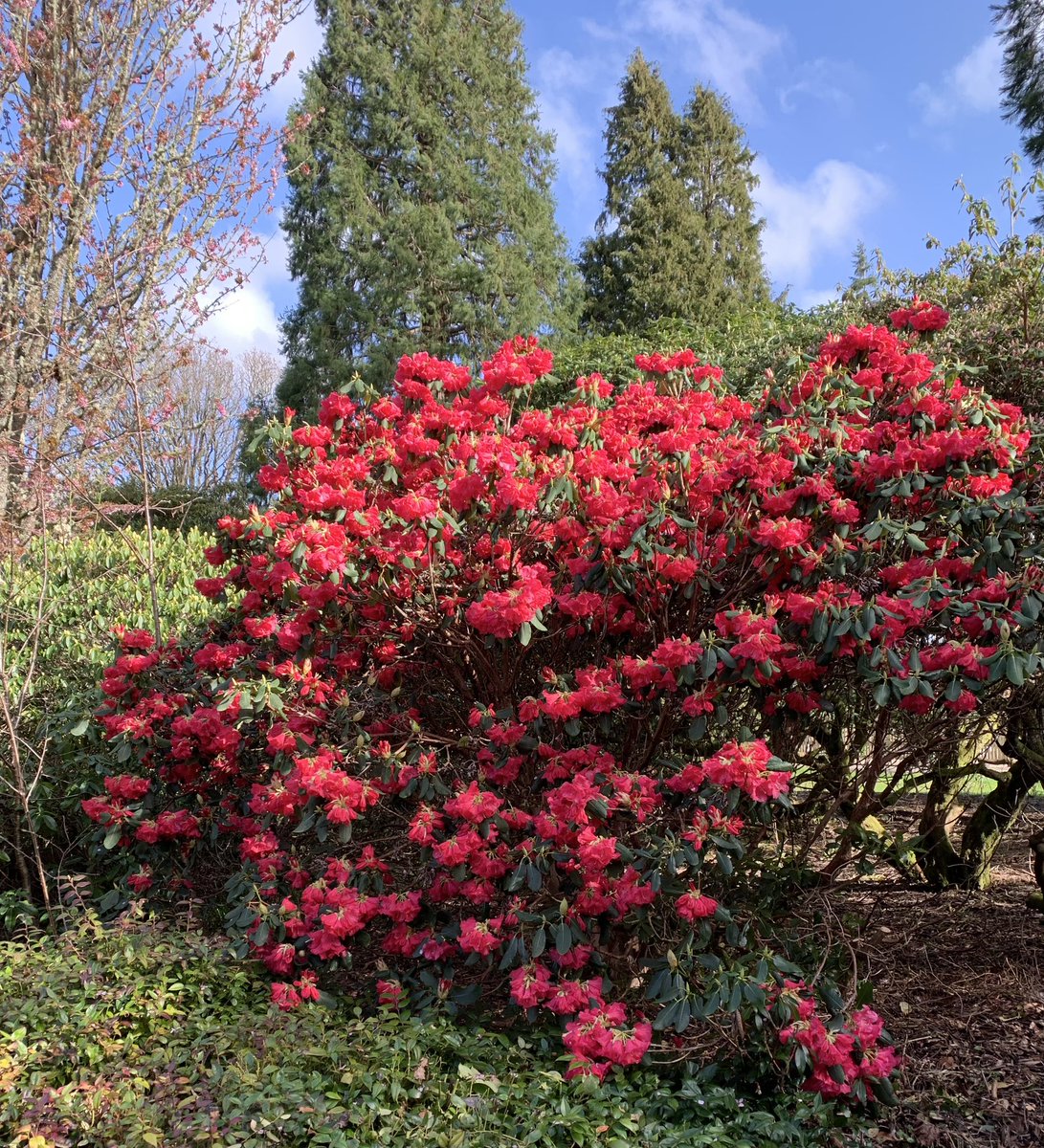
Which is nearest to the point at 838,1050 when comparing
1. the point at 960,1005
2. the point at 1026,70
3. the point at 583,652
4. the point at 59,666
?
the point at 960,1005

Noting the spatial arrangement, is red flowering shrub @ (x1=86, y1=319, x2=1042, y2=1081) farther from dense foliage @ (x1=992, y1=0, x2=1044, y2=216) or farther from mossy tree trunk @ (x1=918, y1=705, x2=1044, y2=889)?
dense foliage @ (x1=992, y1=0, x2=1044, y2=216)

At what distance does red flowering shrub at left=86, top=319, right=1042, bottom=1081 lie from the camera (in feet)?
8.33

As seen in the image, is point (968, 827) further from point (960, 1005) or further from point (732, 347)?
point (732, 347)

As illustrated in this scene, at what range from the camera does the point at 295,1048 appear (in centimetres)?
251

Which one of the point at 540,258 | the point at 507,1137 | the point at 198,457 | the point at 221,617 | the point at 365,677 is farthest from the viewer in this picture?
the point at 198,457

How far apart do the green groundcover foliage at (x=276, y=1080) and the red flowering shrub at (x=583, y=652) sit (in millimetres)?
159

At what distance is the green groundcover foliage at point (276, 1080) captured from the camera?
218cm

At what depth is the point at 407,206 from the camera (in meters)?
15.1

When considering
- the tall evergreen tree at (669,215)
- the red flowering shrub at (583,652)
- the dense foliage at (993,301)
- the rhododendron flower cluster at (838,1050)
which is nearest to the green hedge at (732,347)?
the dense foliage at (993,301)

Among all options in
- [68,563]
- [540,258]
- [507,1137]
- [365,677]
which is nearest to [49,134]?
[68,563]

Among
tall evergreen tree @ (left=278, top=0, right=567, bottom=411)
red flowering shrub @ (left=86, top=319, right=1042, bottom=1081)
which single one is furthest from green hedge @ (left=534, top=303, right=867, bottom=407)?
tall evergreen tree @ (left=278, top=0, right=567, bottom=411)

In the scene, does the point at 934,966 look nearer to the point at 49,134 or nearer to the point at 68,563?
the point at 68,563

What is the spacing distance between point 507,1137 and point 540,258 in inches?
610

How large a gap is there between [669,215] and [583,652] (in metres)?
19.1
